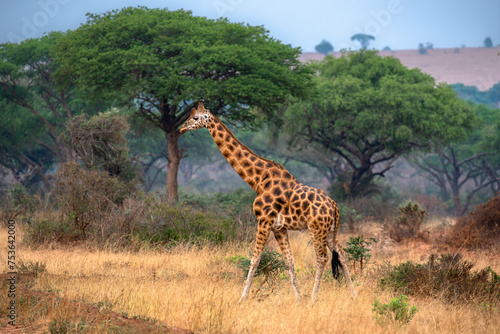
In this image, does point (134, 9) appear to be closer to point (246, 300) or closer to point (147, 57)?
point (147, 57)

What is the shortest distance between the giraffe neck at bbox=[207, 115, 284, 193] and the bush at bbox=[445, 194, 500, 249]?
9.09 m

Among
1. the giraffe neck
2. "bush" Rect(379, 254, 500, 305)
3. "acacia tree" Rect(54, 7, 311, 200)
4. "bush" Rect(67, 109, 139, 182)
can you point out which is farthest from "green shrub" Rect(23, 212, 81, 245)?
"bush" Rect(379, 254, 500, 305)

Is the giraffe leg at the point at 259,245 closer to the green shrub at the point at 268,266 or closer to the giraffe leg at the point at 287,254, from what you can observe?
the giraffe leg at the point at 287,254

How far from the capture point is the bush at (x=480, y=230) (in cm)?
1616

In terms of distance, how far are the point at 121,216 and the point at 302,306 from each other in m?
8.07

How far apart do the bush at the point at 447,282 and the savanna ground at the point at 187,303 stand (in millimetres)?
297

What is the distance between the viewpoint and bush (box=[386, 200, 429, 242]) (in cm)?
1827

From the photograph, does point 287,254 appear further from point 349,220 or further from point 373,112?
point 373,112

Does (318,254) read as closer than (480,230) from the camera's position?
Yes

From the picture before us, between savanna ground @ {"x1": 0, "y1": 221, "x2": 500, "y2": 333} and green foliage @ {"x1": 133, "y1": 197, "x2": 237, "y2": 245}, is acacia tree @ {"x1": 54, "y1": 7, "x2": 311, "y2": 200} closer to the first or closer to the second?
green foliage @ {"x1": 133, "y1": 197, "x2": 237, "y2": 245}

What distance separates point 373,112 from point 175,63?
1176 cm

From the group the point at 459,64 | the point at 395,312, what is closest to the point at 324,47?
the point at 459,64

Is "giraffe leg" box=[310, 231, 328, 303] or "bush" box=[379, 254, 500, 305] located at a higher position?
"giraffe leg" box=[310, 231, 328, 303]

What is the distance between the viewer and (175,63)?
22891mm
